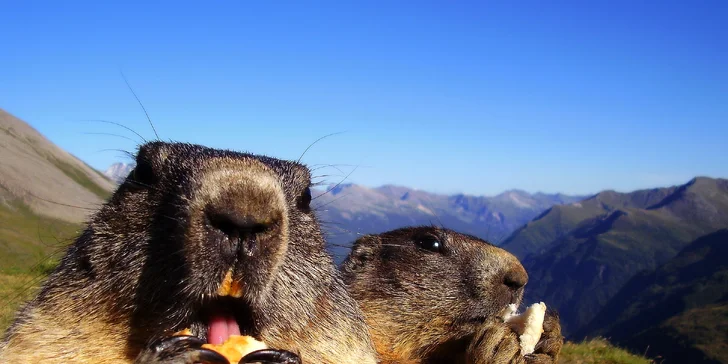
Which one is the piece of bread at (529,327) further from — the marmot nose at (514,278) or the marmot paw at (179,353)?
the marmot paw at (179,353)

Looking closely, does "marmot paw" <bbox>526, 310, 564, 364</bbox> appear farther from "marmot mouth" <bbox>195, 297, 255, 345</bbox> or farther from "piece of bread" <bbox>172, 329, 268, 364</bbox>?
"piece of bread" <bbox>172, 329, 268, 364</bbox>

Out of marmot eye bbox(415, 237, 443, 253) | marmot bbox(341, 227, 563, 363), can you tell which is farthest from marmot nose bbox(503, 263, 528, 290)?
marmot eye bbox(415, 237, 443, 253)

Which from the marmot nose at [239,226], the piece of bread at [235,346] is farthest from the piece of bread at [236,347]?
the marmot nose at [239,226]

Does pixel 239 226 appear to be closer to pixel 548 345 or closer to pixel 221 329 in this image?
pixel 221 329

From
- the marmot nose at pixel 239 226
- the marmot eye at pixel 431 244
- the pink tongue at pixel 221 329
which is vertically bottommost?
the pink tongue at pixel 221 329

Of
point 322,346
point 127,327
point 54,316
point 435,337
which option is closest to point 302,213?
point 322,346

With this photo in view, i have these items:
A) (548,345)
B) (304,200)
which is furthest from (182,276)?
(548,345)
